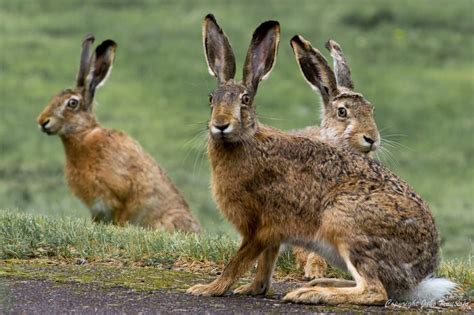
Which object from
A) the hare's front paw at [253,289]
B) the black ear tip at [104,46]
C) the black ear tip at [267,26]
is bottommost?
the hare's front paw at [253,289]

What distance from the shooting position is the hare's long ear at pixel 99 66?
12.8 m

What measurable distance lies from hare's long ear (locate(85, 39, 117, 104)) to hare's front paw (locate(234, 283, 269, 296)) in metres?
5.84

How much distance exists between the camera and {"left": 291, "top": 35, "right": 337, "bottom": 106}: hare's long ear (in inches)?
373

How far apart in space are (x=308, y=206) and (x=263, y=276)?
2.00 ft

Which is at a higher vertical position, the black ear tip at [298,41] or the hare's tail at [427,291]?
the black ear tip at [298,41]

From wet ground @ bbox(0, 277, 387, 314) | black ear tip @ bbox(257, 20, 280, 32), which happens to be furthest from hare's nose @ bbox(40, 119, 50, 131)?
black ear tip @ bbox(257, 20, 280, 32)

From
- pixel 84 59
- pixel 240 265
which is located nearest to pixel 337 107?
pixel 240 265

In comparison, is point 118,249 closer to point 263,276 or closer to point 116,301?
point 263,276

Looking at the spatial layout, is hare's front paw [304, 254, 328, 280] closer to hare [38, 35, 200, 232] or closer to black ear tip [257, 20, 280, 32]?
black ear tip [257, 20, 280, 32]

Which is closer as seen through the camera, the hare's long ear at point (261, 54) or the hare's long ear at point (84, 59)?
the hare's long ear at point (261, 54)

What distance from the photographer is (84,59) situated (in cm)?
1293

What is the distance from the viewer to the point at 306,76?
977 cm

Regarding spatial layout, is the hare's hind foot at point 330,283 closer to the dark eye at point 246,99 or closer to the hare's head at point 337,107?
the dark eye at point 246,99

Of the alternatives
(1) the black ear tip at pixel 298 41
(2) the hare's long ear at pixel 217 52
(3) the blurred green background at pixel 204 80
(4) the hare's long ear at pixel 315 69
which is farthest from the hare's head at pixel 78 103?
(2) the hare's long ear at pixel 217 52
